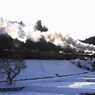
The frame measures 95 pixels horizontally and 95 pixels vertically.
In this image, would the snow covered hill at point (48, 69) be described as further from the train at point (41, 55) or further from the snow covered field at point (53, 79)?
the train at point (41, 55)

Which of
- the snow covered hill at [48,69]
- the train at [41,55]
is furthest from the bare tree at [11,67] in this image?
the train at [41,55]

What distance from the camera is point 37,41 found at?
8419 centimetres

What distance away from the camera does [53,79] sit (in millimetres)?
56406

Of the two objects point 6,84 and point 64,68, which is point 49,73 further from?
point 6,84

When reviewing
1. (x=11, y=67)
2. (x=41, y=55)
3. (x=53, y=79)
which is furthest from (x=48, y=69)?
(x=11, y=67)

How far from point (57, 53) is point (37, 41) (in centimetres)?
582

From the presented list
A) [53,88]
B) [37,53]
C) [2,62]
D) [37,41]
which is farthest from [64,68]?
[53,88]

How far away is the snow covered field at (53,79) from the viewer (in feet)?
130

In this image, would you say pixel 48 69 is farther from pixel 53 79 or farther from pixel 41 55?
pixel 53 79

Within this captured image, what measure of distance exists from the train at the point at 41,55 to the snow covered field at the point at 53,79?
1.55 m

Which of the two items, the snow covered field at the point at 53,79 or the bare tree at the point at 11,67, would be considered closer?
the snow covered field at the point at 53,79

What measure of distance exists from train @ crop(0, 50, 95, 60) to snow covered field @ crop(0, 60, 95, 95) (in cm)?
155

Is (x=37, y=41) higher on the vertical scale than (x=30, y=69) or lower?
higher

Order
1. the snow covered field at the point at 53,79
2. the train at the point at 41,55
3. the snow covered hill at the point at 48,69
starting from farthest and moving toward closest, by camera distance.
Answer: the train at the point at 41,55 < the snow covered hill at the point at 48,69 < the snow covered field at the point at 53,79
